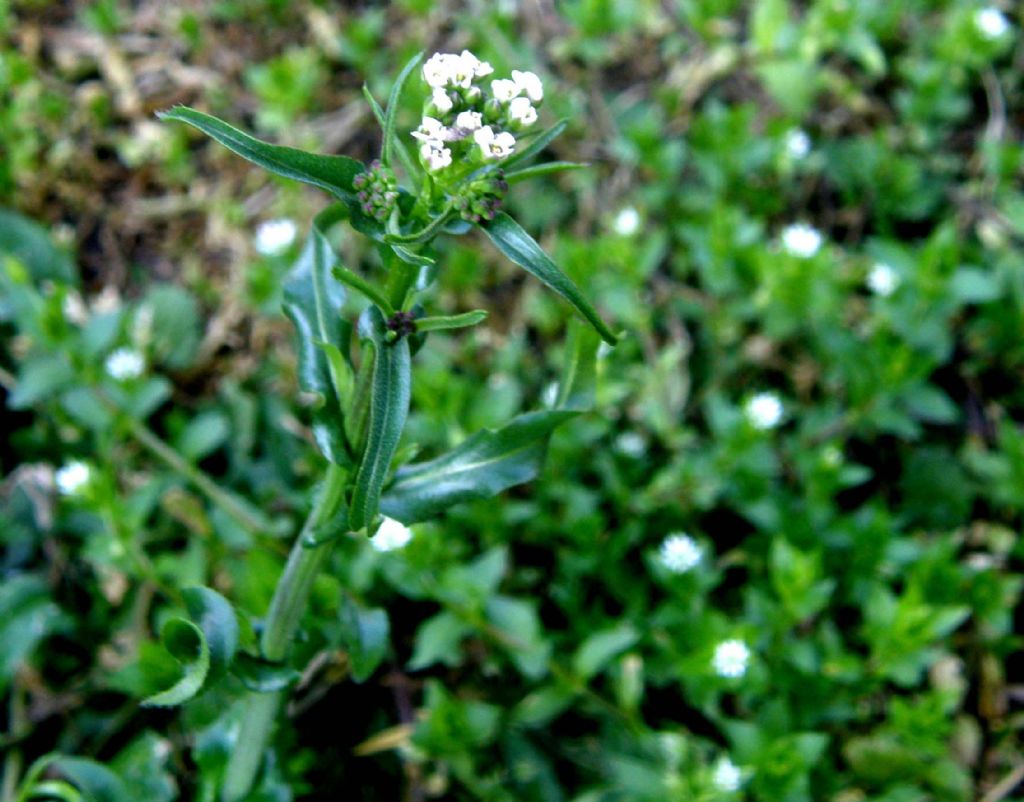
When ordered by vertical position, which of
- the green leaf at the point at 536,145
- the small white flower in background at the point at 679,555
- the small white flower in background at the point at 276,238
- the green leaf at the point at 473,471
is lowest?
the small white flower in background at the point at 679,555

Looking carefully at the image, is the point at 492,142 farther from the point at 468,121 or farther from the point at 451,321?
the point at 451,321

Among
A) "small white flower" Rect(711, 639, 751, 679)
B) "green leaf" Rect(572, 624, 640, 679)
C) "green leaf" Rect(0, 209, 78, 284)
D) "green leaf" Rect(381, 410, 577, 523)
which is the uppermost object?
"green leaf" Rect(0, 209, 78, 284)

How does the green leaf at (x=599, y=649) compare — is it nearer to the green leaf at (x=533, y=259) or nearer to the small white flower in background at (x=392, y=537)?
the small white flower in background at (x=392, y=537)

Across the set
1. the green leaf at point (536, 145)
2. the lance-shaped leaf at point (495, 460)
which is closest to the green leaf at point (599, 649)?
the lance-shaped leaf at point (495, 460)

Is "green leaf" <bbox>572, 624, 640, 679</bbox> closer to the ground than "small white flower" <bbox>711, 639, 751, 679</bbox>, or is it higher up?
higher up

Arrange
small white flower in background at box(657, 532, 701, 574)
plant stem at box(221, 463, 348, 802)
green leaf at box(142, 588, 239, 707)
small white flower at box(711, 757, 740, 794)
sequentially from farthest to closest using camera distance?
1. small white flower in background at box(657, 532, 701, 574)
2. small white flower at box(711, 757, 740, 794)
3. plant stem at box(221, 463, 348, 802)
4. green leaf at box(142, 588, 239, 707)

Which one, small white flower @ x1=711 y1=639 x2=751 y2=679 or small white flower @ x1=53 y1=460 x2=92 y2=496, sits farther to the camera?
small white flower @ x1=53 y1=460 x2=92 y2=496

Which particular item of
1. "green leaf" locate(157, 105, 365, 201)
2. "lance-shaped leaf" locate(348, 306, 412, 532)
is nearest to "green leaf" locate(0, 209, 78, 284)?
"green leaf" locate(157, 105, 365, 201)

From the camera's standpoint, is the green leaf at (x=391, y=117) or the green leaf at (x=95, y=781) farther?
the green leaf at (x=95, y=781)

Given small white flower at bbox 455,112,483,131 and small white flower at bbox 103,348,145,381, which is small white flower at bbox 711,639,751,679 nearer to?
small white flower at bbox 455,112,483,131
